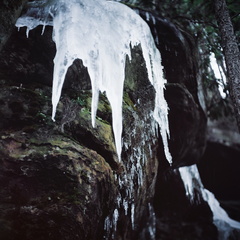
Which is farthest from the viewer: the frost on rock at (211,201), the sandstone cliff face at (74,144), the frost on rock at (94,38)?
the frost on rock at (211,201)

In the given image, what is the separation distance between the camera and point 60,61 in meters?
3.36

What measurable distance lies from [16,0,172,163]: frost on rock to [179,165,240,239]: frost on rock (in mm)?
6674

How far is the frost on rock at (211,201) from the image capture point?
835 cm

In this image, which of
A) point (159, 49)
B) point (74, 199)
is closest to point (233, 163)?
point (159, 49)

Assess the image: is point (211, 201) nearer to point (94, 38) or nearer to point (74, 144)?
point (74, 144)

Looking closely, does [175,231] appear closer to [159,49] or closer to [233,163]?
[233,163]

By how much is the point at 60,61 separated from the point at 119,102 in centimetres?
113

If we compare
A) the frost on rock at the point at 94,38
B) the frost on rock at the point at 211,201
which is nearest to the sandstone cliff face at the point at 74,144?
the frost on rock at the point at 94,38

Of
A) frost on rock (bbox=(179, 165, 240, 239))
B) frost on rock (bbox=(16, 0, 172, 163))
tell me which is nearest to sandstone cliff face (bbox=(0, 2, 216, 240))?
frost on rock (bbox=(16, 0, 172, 163))

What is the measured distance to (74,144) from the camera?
3322 mm

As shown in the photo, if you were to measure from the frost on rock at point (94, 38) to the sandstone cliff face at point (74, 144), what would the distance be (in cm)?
50

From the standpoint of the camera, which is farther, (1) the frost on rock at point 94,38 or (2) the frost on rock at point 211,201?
(2) the frost on rock at point 211,201

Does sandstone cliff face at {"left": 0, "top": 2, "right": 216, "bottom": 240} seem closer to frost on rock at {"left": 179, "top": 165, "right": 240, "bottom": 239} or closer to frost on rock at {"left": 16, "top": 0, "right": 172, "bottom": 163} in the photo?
frost on rock at {"left": 16, "top": 0, "right": 172, "bottom": 163}

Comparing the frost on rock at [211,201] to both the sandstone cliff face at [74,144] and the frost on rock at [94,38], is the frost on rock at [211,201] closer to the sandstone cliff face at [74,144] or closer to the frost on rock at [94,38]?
the sandstone cliff face at [74,144]
